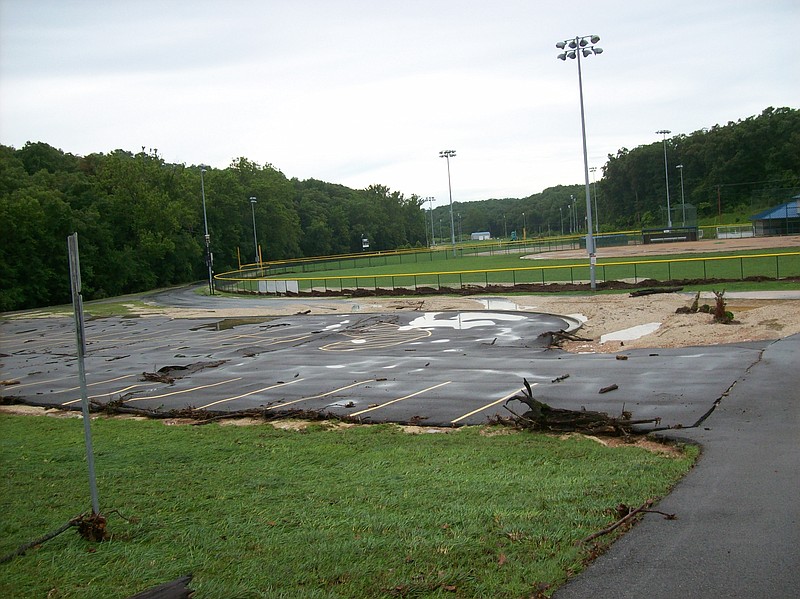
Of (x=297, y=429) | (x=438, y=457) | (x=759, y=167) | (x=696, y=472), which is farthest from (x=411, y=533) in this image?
(x=759, y=167)

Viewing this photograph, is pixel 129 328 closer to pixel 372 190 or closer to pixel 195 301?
pixel 195 301

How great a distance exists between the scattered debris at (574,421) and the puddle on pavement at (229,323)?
24490 millimetres

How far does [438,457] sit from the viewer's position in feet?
33.6

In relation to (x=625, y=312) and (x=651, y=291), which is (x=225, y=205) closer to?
(x=651, y=291)

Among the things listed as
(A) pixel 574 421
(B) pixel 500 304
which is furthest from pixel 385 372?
(B) pixel 500 304

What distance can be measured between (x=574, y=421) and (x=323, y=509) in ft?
17.6

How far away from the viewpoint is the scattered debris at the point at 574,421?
11.4 metres

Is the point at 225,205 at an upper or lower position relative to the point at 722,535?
upper

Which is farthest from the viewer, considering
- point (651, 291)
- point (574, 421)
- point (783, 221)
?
point (783, 221)

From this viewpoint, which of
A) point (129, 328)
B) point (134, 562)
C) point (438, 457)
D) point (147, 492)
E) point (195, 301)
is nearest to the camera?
point (134, 562)

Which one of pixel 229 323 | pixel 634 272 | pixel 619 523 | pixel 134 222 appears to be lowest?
pixel 229 323

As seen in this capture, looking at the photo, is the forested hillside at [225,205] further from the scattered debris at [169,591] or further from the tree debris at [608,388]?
the scattered debris at [169,591]

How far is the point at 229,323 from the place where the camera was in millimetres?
37281

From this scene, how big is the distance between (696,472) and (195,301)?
51207 mm
